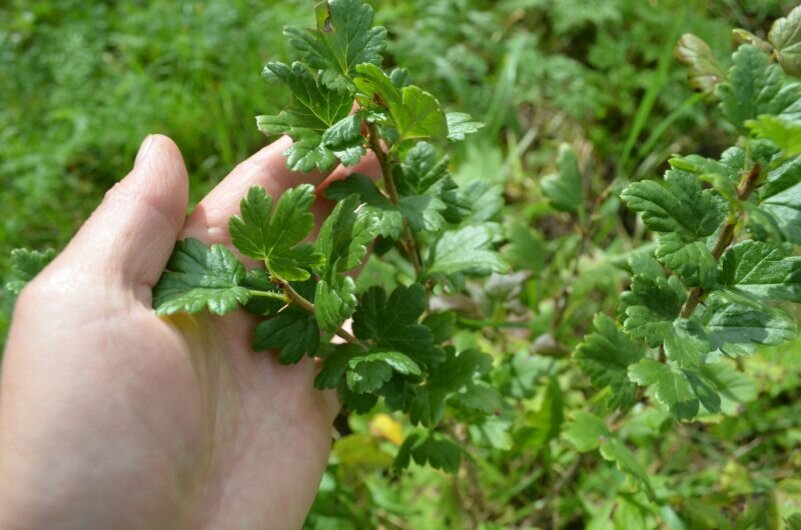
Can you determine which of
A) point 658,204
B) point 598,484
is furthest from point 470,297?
point 658,204

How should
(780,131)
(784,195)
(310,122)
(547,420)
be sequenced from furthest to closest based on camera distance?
(547,420) < (310,122) < (784,195) < (780,131)

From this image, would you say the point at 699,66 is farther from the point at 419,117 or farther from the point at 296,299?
the point at 296,299

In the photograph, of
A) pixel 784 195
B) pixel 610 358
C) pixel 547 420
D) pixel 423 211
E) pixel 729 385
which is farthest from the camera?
pixel 547 420

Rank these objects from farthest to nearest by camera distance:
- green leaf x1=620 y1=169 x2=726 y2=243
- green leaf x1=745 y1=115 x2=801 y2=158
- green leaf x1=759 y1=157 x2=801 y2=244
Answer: green leaf x1=620 y1=169 x2=726 y2=243, green leaf x1=759 y1=157 x2=801 y2=244, green leaf x1=745 y1=115 x2=801 y2=158

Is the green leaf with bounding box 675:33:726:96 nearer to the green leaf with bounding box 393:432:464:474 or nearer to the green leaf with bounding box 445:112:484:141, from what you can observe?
the green leaf with bounding box 445:112:484:141

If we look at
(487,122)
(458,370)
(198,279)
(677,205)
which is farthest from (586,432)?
(487,122)

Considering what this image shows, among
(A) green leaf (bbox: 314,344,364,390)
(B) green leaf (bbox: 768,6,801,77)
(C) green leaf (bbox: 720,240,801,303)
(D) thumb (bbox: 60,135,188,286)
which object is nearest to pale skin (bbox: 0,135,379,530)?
(D) thumb (bbox: 60,135,188,286)

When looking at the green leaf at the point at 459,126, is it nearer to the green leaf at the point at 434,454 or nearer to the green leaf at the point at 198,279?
the green leaf at the point at 198,279
